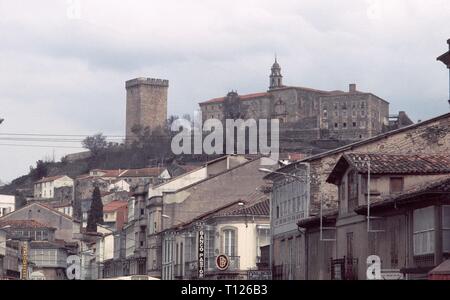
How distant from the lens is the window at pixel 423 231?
126ft

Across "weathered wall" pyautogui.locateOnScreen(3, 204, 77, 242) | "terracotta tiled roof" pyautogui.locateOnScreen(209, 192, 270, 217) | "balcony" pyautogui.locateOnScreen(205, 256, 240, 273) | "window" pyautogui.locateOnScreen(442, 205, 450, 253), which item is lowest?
"window" pyautogui.locateOnScreen(442, 205, 450, 253)

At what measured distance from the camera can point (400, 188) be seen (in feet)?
161

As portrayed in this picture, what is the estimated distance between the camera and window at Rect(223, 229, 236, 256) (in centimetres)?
7894

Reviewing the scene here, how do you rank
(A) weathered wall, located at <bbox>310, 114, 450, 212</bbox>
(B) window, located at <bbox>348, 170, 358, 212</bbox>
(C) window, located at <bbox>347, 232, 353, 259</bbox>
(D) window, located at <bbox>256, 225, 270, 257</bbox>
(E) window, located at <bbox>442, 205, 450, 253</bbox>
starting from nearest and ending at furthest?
(E) window, located at <bbox>442, 205, 450, 253</bbox>
(C) window, located at <bbox>347, 232, 353, 259</bbox>
(B) window, located at <bbox>348, 170, 358, 212</bbox>
(A) weathered wall, located at <bbox>310, 114, 450, 212</bbox>
(D) window, located at <bbox>256, 225, 270, 257</bbox>

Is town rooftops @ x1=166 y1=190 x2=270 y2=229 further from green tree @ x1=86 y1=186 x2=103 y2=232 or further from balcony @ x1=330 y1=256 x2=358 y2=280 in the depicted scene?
green tree @ x1=86 y1=186 x2=103 y2=232

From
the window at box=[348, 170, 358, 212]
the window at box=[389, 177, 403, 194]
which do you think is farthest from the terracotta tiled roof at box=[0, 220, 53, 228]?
the window at box=[389, 177, 403, 194]

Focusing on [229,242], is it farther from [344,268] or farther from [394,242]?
[394,242]

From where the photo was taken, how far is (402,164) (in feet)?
162

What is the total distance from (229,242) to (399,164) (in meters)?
31.4

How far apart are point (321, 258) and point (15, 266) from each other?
65039mm

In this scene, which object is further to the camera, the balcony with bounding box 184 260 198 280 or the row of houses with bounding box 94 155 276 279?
the balcony with bounding box 184 260 198 280

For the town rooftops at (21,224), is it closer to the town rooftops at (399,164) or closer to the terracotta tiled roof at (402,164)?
the town rooftops at (399,164)

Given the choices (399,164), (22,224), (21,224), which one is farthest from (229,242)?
(22,224)

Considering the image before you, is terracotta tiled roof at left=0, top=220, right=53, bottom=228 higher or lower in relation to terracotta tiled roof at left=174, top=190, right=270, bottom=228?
higher
